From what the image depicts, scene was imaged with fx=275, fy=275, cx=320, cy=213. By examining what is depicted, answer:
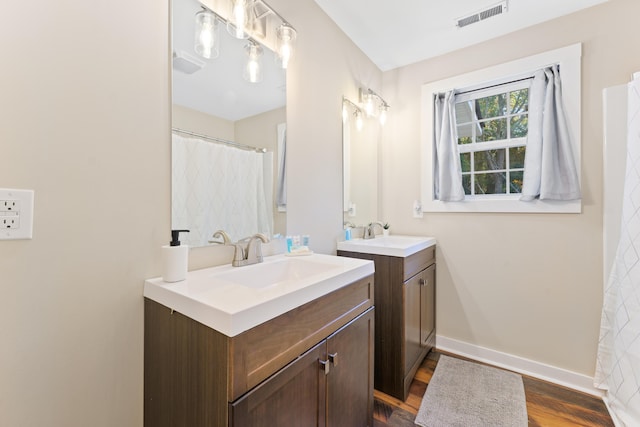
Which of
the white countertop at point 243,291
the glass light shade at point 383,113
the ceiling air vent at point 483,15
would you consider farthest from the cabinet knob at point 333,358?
the ceiling air vent at point 483,15

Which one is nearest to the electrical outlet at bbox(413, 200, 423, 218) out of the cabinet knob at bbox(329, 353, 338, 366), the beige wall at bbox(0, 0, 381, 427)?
the cabinet knob at bbox(329, 353, 338, 366)

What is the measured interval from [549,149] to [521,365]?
5.01ft

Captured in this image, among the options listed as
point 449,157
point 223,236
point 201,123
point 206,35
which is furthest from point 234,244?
point 449,157

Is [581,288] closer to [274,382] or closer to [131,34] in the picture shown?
[274,382]

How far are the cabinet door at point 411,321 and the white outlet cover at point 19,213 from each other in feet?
5.44

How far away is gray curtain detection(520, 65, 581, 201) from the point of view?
1.79 metres

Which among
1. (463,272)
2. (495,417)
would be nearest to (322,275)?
(495,417)

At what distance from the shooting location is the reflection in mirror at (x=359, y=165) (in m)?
2.09

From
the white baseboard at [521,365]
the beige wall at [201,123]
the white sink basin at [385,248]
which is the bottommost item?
the white baseboard at [521,365]

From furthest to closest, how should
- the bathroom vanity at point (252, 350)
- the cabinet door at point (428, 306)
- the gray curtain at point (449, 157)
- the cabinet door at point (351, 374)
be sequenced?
the gray curtain at point (449, 157) → the cabinet door at point (428, 306) → the cabinet door at point (351, 374) → the bathroom vanity at point (252, 350)

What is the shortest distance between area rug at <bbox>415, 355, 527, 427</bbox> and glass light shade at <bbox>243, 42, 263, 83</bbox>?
2.02 m

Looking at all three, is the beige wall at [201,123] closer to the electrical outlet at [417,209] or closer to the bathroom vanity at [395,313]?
the bathroom vanity at [395,313]

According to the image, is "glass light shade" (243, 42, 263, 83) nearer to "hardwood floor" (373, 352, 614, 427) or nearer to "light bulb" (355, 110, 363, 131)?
"light bulb" (355, 110, 363, 131)

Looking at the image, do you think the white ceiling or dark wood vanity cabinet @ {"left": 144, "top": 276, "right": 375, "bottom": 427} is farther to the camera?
the white ceiling
